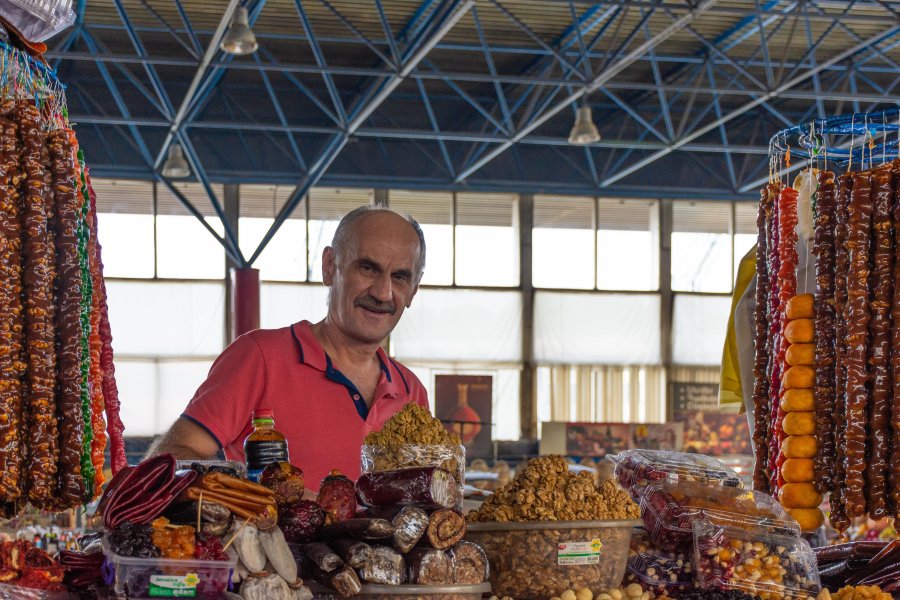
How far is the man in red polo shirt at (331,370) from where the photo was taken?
3330 mm

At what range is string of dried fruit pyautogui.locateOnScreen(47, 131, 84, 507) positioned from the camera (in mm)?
2494

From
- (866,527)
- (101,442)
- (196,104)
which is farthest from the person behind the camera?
(196,104)

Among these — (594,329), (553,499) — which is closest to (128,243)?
(594,329)

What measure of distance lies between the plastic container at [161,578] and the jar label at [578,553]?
815mm

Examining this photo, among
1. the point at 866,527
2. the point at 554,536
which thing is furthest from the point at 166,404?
the point at 554,536

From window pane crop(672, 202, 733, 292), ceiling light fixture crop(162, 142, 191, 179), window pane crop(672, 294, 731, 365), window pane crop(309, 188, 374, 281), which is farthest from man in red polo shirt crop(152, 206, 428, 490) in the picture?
window pane crop(672, 202, 733, 292)

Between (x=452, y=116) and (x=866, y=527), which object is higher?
(x=452, y=116)

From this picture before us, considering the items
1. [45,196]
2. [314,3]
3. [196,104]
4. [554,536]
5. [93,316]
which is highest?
[314,3]

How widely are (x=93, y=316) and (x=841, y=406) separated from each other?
2.28m

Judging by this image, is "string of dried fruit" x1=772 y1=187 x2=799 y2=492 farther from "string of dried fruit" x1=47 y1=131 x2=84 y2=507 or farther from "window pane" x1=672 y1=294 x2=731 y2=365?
"window pane" x1=672 y1=294 x2=731 y2=365

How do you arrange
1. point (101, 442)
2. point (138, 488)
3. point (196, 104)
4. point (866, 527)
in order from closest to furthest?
1. point (138, 488)
2. point (101, 442)
3. point (866, 527)
4. point (196, 104)

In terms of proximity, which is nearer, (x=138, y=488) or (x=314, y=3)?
(x=138, y=488)

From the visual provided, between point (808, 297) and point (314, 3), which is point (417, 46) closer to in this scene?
point (314, 3)

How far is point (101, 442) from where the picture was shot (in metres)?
2.74
